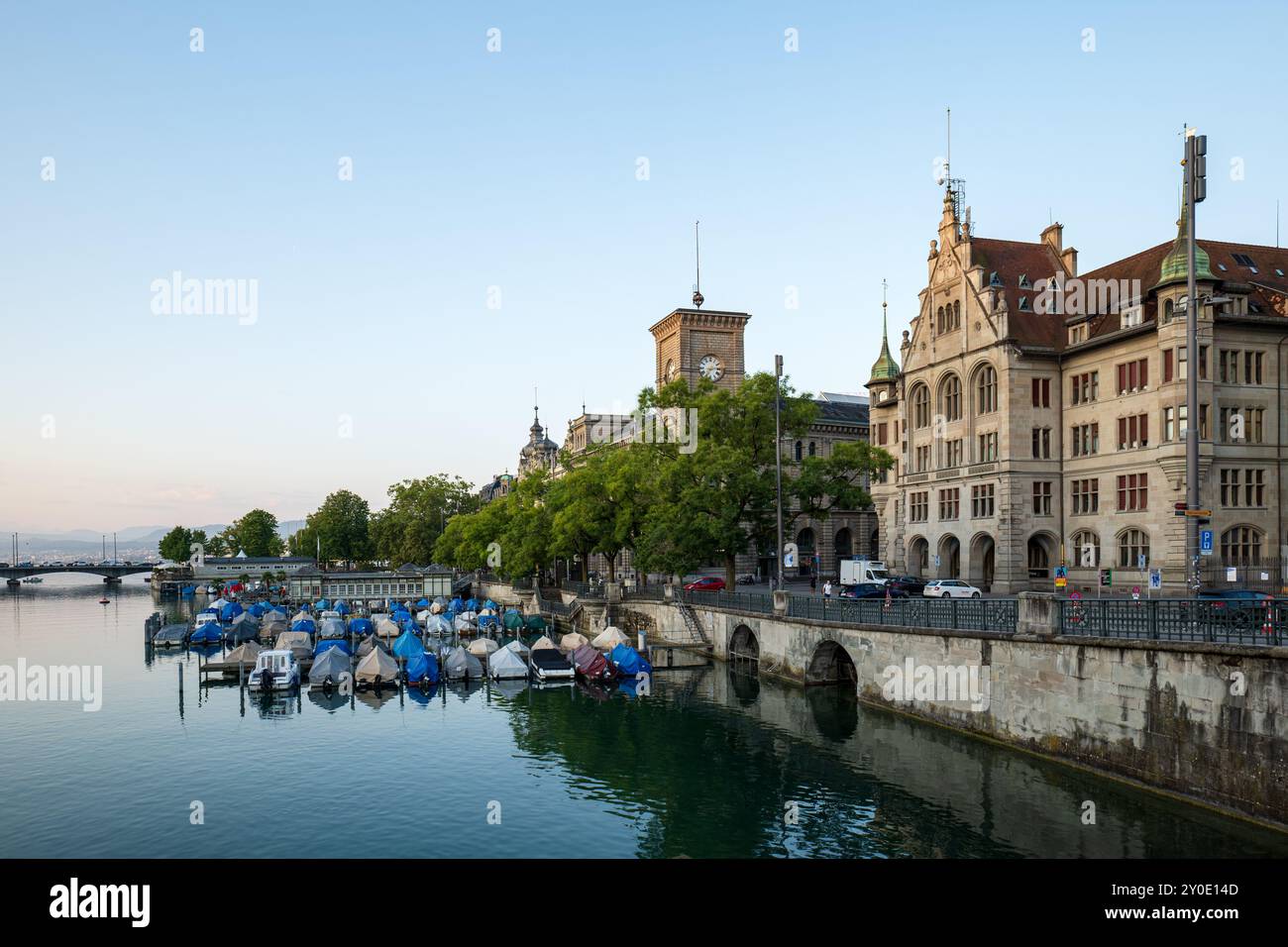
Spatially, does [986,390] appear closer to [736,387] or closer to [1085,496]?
[1085,496]

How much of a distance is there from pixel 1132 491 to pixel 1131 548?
3.26 m

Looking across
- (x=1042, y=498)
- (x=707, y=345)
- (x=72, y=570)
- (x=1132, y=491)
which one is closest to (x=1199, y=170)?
(x=1132, y=491)

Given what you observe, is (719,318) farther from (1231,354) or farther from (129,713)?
(129,713)

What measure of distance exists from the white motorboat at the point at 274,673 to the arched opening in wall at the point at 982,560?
4275 cm

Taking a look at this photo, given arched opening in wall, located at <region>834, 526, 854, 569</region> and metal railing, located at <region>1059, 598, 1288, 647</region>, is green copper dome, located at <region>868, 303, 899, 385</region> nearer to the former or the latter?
arched opening in wall, located at <region>834, 526, 854, 569</region>

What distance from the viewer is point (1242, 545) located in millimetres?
51344

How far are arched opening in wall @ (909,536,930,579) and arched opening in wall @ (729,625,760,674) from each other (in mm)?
18911

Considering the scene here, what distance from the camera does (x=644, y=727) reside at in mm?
41125

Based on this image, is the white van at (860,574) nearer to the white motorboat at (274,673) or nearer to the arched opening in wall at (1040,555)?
the arched opening in wall at (1040,555)

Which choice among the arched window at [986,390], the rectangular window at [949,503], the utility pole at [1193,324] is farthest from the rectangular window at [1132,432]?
the utility pole at [1193,324]

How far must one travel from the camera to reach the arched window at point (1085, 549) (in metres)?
56.6

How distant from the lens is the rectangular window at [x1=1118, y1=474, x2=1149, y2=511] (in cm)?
5306

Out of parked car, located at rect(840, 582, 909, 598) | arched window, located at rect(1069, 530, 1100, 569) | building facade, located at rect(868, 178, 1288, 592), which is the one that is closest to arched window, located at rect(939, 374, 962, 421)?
building facade, located at rect(868, 178, 1288, 592)
